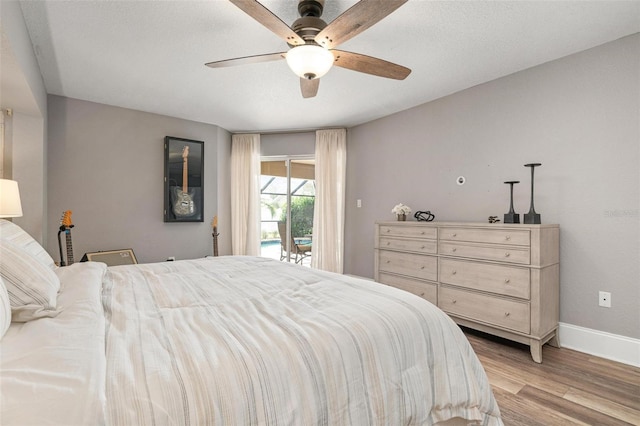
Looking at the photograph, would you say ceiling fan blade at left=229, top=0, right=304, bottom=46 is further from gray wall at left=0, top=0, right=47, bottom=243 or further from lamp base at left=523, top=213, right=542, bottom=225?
lamp base at left=523, top=213, right=542, bottom=225

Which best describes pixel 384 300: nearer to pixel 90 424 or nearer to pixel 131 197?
pixel 90 424

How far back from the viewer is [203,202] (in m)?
4.52

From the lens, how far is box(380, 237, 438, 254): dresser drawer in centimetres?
297

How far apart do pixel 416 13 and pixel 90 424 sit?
249 cm

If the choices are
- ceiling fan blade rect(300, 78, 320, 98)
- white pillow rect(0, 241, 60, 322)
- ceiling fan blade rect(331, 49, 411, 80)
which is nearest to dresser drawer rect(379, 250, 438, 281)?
ceiling fan blade rect(331, 49, 411, 80)

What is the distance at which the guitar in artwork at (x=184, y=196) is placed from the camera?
4230 millimetres

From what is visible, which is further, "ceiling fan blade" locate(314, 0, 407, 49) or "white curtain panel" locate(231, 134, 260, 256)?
"white curtain panel" locate(231, 134, 260, 256)

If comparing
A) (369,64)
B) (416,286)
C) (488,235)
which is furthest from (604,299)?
(369,64)

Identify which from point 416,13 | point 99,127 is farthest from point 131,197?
point 416,13

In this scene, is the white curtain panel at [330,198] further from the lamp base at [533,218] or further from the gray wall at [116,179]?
the lamp base at [533,218]

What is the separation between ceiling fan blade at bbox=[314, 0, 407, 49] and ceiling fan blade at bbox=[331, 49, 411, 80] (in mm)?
131

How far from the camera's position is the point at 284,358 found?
2.95ft

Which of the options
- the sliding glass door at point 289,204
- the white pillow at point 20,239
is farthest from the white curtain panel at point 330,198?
the white pillow at point 20,239

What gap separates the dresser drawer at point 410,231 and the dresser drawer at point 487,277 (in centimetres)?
27
